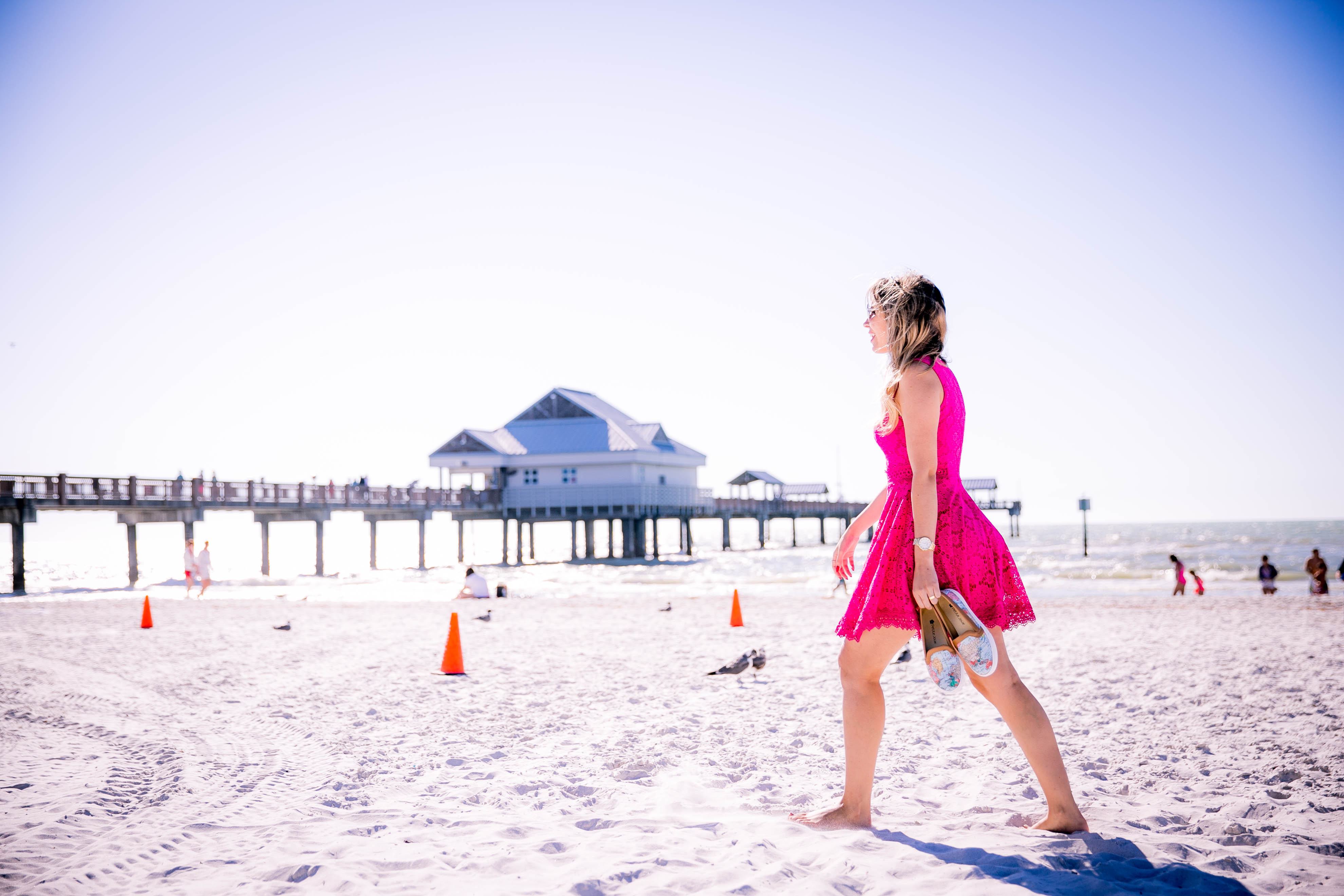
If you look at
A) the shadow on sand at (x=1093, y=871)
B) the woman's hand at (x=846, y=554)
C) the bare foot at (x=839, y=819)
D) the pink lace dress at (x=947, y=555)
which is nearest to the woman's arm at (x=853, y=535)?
the woman's hand at (x=846, y=554)

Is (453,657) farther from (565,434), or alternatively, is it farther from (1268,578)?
(565,434)

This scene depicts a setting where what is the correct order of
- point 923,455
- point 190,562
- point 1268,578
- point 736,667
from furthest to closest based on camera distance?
point 190,562 < point 1268,578 < point 736,667 < point 923,455

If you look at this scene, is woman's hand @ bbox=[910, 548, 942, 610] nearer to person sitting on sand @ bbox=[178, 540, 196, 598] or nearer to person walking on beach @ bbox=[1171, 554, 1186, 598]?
person walking on beach @ bbox=[1171, 554, 1186, 598]

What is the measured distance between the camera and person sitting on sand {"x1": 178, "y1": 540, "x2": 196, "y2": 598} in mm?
20409

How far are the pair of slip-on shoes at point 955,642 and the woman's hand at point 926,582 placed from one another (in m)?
0.02

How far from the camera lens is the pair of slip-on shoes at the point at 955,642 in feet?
8.89

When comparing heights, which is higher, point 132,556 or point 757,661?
point 757,661

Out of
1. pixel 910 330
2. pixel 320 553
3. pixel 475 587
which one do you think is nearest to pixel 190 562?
pixel 475 587

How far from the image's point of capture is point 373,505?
3759 cm

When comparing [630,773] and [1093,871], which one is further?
[630,773]

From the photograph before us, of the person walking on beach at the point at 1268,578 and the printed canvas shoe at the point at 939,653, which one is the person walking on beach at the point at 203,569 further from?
the person walking on beach at the point at 1268,578

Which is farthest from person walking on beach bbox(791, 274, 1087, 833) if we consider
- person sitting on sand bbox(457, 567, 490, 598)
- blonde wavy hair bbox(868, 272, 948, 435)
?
person sitting on sand bbox(457, 567, 490, 598)

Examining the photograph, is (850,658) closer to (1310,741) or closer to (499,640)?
(1310,741)

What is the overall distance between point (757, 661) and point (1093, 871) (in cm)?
523
